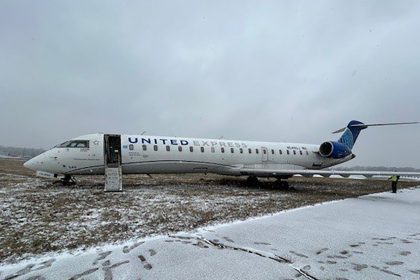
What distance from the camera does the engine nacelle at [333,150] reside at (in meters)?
21.6

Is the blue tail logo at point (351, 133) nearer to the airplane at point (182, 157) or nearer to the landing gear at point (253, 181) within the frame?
the airplane at point (182, 157)

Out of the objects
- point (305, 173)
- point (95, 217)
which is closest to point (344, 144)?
point (305, 173)

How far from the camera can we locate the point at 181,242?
5410 millimetres

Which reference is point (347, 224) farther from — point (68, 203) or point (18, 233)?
point (68, 203)

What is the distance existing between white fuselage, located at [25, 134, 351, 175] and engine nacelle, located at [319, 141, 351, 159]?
3.47 feet

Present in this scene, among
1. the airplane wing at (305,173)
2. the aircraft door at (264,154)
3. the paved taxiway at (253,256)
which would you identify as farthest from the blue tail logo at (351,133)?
the paved taxiway at (253,256)

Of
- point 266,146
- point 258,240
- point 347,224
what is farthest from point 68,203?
point 266,146

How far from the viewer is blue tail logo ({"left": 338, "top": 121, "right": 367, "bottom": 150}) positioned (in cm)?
2333

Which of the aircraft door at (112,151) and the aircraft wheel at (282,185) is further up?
the aircraft door at (112,151)

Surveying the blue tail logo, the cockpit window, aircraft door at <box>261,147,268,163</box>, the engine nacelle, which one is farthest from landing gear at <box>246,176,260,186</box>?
the cockpit window

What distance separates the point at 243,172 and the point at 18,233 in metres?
13.2

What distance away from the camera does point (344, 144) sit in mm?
23109

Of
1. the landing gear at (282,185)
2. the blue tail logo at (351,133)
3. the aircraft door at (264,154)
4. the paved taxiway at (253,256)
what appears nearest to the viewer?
the paved taxiway at (253,256)

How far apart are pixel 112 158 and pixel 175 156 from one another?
3195 mm
